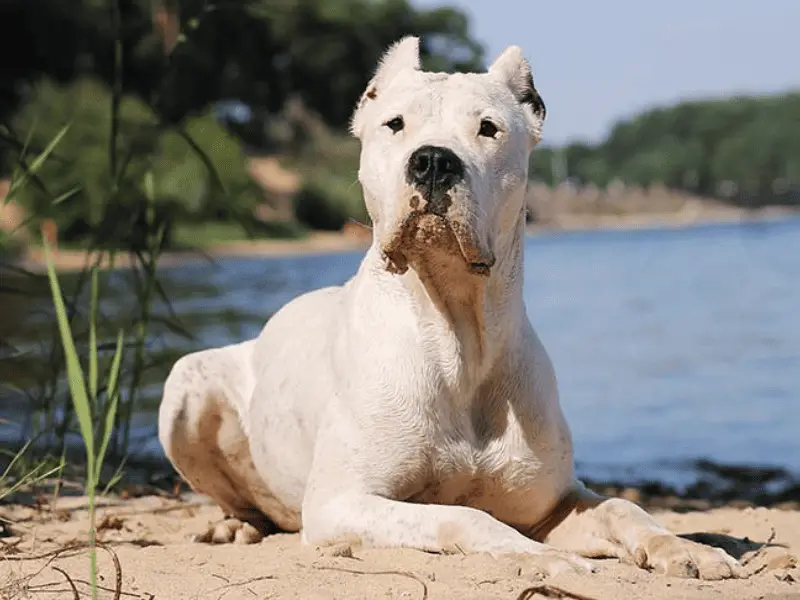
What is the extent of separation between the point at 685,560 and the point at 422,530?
0.76m

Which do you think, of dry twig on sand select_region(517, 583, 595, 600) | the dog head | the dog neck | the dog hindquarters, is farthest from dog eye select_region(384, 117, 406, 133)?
the dog hindquarters

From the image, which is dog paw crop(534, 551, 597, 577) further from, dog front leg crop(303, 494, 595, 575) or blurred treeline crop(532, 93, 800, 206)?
blurred treeline crop(532, 93, 800, 206)

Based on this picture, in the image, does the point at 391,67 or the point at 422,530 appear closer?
the point at 422,530

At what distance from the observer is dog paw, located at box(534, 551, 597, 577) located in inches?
150

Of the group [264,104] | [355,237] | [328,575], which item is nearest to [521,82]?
[328,575]

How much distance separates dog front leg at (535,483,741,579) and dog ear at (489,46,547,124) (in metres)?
1.27

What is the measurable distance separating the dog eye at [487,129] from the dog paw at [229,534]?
184 cm

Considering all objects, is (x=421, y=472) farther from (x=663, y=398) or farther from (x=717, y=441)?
(x=663, y=398)

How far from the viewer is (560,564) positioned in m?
3.85

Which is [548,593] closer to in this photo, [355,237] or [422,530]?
[422,530]

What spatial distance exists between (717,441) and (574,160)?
78261mm

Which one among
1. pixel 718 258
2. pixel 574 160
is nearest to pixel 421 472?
pixel 718 258

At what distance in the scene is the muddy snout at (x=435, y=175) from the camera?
3.97 m

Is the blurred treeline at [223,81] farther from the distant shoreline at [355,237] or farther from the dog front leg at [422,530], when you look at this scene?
the dog front leg at [422,530]
